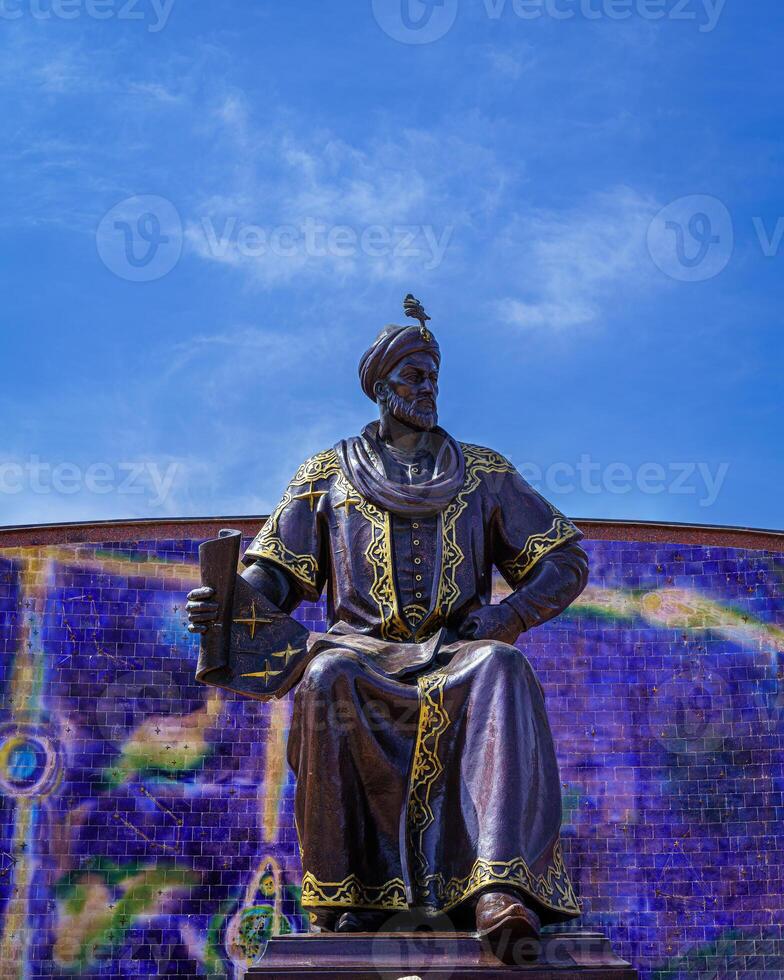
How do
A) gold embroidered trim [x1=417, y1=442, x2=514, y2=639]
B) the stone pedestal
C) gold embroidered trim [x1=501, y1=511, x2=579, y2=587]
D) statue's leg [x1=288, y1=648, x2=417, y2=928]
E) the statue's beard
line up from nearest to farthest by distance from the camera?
1. the stone pedestal
2. statue's leg [x1=288, y1=648, x2=417, y2=928]
3. gold embroidered trim [x1=417, y1=442, x2=514, y2=639]
4. gold embroidered trim [x1=501, y1=511, x2=579, y2=587]
5. the statue's beard

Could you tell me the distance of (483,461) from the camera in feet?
19.2

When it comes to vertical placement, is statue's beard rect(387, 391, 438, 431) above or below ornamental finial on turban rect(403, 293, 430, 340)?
below

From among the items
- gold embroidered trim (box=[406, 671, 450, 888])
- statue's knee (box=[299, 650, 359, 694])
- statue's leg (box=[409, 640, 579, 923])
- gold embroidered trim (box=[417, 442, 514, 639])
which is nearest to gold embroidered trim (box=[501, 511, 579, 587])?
gold embroidered trim (box=[417, 442, 514, 639])

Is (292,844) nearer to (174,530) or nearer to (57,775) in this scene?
(57,775)

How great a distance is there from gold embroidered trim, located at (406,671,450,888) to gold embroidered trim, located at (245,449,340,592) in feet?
2.66

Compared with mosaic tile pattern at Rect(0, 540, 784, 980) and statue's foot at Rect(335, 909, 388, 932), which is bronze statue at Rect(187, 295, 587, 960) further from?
mosaic tile pattern at Rect(0, 540, 784, 980)

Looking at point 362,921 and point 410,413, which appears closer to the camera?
point 362,921

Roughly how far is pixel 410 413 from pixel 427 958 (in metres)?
2.10

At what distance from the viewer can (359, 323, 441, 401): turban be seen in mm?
5805

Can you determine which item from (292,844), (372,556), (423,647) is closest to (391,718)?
(423,647)

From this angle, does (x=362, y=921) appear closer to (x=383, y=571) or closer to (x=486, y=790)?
(x=486, y=790)

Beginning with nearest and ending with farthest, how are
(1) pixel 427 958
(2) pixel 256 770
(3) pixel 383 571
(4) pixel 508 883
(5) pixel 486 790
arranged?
(1) pixel 427 958
(4) pixel 508 883
(5) pixel 486 790
(3) pixel 383 571
(2) pixel 256 770

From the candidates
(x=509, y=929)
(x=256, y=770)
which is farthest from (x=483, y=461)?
A: (x=256, y=770)

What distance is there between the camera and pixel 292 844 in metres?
12.6
